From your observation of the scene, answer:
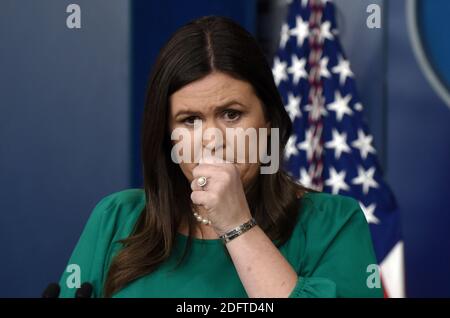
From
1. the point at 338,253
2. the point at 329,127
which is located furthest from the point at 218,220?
the point at 329,127

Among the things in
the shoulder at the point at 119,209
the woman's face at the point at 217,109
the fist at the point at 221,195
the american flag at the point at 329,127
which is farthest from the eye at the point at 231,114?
the american flag at the point at 329,127

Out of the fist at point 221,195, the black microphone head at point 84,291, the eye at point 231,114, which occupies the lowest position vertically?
the black microphone head at point 84,291

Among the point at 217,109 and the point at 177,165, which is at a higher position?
the point at 217,109

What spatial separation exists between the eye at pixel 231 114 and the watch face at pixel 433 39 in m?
1.52

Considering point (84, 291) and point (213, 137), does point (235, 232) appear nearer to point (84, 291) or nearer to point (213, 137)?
point (213, 137)

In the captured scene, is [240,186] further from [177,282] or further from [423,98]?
[423,98]

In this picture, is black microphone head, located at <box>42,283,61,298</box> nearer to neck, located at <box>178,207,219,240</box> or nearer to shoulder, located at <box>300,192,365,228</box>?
neck, located at <box>178,207,219,240</box>

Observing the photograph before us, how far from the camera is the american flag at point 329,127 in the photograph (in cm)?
248

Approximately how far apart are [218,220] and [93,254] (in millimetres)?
359

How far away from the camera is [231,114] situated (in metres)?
1.20

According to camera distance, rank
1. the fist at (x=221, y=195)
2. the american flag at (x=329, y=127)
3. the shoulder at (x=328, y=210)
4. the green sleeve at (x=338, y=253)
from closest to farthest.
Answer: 1. the fist at (x=221, y=195)
2. the green sleeve at (x=338, y=253)
3. the shoulder at (x=328, y=210)
4. the american flag at (x=329, y=127)

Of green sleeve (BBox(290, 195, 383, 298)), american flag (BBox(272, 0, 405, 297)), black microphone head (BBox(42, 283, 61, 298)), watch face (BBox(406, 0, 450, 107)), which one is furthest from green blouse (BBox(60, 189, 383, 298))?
watch face (BBox(406, 0, 450, 107))

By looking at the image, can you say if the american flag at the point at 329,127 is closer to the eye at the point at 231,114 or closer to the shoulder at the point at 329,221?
the shoulder at the point at 329,221

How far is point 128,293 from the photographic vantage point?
48.2 inches
